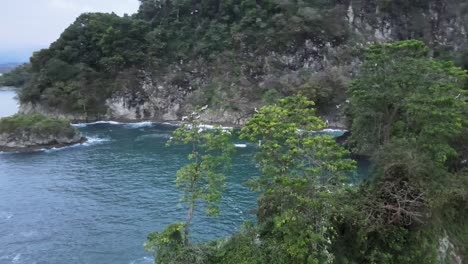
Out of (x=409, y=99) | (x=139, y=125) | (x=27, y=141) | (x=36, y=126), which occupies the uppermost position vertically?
(x=409, y=99)

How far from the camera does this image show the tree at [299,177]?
54.7 ft

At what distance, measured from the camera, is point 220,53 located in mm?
86438

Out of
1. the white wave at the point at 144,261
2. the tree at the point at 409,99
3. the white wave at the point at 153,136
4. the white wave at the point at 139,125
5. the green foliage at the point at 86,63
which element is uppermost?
the green foliage at the point at 86,63

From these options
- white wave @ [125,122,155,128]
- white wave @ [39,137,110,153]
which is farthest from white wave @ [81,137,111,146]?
white wave @ [125,122,155,128]

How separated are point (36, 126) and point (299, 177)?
180 feet

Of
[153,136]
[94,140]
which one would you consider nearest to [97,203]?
[94,140]

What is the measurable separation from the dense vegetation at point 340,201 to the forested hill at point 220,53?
58545mm

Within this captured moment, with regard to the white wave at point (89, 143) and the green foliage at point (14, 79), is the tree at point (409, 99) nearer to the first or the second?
the white wave at point (89, 143)

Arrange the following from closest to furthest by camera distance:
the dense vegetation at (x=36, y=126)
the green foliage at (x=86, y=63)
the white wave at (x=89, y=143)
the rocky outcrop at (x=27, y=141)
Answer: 1. the white wave at (x=89, y=143)
2. the rocky outcrop at (x=27, y=141)
3. the dense vegetation at (x=36, y=126)
4. the green foliage at (x=86, y=63)

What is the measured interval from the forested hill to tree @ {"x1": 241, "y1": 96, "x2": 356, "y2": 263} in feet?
202

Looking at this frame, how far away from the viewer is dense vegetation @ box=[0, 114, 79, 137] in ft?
197

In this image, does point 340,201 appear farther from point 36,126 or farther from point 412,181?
point 36,126

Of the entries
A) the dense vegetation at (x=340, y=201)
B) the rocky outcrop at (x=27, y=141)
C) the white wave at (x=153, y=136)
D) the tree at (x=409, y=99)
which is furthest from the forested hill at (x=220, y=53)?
the dense vegetation at (x=340, y=201)

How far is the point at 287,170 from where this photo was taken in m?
18.2
